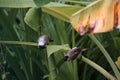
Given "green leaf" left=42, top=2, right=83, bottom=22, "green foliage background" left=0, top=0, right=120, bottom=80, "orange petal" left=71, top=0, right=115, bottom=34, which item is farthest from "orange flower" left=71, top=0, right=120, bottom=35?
"green foliage background" left=0, top=0, right=120, bottom=80

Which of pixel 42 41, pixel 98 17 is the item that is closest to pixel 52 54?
pixel 42 41

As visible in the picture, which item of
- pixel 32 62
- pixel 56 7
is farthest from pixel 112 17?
pixel 32 62

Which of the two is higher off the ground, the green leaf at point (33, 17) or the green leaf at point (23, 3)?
A: the green leaf at point (23, 3)

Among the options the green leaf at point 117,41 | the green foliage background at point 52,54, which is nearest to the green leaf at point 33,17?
the green foliage background at point 52,54

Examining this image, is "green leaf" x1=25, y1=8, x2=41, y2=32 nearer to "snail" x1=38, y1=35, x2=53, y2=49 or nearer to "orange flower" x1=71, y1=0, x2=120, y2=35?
"snail" x1=38, y1=35, x2=53, y2=49

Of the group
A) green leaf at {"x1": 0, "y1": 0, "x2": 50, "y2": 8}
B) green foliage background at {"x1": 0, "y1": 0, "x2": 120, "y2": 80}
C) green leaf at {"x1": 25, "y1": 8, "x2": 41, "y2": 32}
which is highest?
green leaf at {"x1": 0, "y1": 0, "x2": 50, "y2": 8}

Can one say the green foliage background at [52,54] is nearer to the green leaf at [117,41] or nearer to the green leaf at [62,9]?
the green leaf at [117,41]

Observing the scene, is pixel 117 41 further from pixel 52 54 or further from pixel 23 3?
pixel 23 3

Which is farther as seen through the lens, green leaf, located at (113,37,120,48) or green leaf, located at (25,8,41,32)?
green leaf, located at (113,37,120,48)
